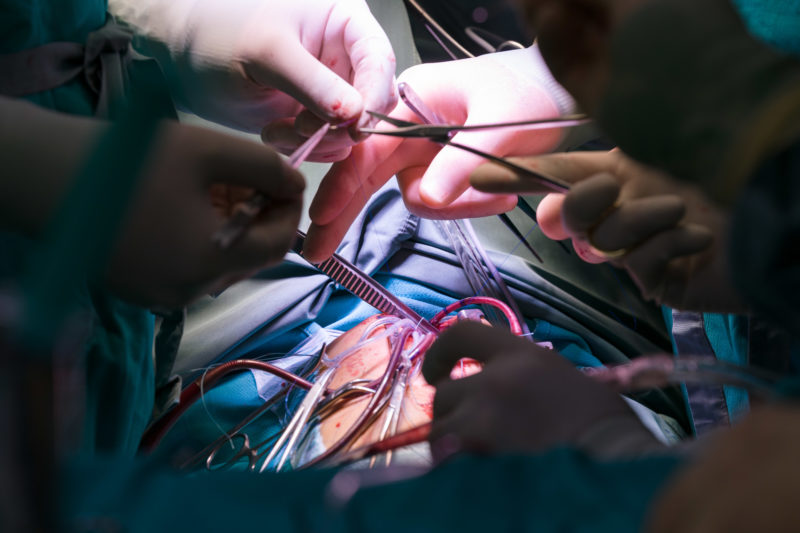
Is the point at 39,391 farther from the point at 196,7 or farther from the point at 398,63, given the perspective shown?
the point at 398,63

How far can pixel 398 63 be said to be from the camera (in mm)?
1643

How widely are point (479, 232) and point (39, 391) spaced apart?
1.21 m

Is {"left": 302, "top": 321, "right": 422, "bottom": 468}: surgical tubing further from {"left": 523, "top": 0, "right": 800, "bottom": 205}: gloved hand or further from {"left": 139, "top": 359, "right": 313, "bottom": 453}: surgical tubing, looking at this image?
{"left": 523, "top": 0, "right": 800, "bottom": 205}: gloved hand

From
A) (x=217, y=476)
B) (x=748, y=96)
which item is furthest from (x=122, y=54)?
(x=748, y=96)

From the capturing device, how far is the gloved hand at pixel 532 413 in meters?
0.48

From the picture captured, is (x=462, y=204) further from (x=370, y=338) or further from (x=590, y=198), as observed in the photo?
(x=590, y=198)

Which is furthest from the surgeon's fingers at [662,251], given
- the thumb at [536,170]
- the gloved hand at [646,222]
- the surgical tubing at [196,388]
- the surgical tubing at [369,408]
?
the surgical tubing at [196,388]

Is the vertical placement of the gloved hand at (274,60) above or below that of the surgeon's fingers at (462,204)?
above

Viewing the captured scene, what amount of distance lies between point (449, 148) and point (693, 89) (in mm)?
609

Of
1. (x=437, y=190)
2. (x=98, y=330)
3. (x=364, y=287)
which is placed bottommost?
(x=364, y=287)

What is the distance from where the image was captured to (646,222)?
2.06 ft

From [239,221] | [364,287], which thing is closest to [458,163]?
[364,287]

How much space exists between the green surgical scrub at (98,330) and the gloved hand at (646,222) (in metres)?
0.57

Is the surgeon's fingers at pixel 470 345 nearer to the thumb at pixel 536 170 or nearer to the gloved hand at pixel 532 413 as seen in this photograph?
the gloved hand at pixel 532 413
